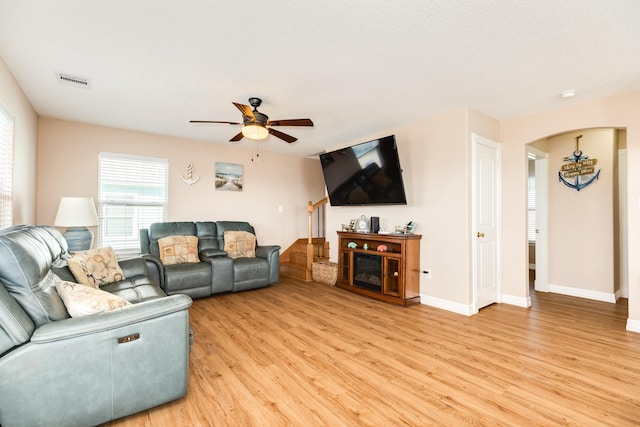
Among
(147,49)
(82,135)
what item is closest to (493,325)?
(147,49)

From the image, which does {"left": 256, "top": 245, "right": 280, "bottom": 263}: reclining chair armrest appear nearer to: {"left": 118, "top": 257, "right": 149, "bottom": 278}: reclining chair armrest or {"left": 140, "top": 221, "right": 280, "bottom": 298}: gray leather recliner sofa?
{"left": 140, "top": 221, "right": 280, "bottom": 298}: gray leather recliner sofa

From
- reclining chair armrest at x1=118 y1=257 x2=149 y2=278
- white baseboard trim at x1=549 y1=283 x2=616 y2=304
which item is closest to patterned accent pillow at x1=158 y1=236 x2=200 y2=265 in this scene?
reclining chair armrest at x1=118 y1=257 x2=149 y2=278

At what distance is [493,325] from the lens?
3.12 metres

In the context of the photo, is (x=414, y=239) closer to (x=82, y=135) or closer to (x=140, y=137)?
(x=140, y=137)

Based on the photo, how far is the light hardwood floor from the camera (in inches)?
67.2

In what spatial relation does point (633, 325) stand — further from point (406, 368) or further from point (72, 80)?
point (72, 80)

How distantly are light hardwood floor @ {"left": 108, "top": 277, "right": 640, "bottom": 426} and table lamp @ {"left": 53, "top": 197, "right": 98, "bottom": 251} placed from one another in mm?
1425

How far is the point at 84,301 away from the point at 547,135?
4.51 meters

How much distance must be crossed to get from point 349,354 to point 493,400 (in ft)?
3.29

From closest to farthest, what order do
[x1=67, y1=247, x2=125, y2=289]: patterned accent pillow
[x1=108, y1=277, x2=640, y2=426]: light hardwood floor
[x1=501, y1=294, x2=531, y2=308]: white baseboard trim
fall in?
1. [x1=108, y1=277, x2=640, y2=426]: light hardwood floor
2. [x1=67, y1=247, x2=125, y2=289]: patterned accent pillow
3. [x1=501, y1=294, x2=531, y2=308]: white baseboard trim

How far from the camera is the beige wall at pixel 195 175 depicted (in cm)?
408

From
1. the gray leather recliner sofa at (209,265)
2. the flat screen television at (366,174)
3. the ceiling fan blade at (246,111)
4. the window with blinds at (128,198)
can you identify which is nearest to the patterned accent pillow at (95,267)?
the gray leather recliner sofa at (209,265)

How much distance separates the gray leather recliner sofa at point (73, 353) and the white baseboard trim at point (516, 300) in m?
3.75

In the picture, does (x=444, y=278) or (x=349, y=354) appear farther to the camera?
(x=444, y=278)
